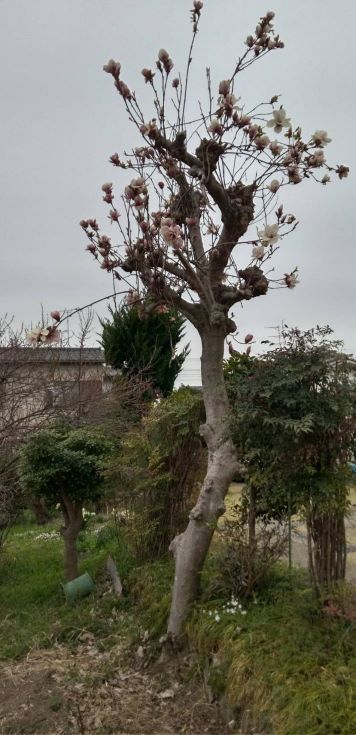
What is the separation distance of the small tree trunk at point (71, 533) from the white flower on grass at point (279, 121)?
3.64 m

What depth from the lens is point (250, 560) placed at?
10.7 feet

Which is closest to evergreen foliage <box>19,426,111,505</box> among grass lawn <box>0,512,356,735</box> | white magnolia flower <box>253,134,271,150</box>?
grass lawn <box>0,512,356,735</box>

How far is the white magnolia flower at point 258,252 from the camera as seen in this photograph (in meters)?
3.17

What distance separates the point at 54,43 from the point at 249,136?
2.12 m

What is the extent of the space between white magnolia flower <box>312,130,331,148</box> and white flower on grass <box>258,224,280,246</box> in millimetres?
622

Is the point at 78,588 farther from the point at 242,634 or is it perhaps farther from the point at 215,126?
the point at 215,126

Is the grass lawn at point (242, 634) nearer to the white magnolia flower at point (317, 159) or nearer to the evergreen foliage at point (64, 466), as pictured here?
the evergreen foliage at point (64, 466)

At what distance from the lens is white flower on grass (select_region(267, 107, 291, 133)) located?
305 cm

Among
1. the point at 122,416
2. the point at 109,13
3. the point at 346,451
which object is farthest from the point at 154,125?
the point at 122,416

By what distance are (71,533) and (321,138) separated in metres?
3.96

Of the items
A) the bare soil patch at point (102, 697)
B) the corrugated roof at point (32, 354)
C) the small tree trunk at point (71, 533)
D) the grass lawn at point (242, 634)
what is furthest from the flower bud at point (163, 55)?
A: the corrugated roof at point (32, 354)

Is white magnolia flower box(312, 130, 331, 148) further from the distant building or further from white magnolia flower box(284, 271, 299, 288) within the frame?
the distant building

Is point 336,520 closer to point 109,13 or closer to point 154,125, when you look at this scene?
point 154,125

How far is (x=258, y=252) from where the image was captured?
3197mm
